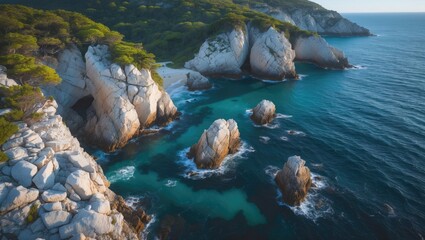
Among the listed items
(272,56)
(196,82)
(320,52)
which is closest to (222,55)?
(196,82)

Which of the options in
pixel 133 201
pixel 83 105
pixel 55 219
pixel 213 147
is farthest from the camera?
pixel 83 105

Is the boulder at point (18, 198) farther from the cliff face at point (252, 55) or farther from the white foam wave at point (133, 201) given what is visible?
the cliff face at point (252, 55)

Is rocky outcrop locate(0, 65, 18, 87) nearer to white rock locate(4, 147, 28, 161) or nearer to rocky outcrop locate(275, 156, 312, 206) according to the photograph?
white rock locate(4, 147, 28, 161)

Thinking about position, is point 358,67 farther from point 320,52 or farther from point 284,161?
point 284,161

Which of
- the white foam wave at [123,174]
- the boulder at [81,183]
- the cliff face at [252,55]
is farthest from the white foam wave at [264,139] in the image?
the cliff face at [252,55]

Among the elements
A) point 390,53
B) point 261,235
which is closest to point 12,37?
point 261,235

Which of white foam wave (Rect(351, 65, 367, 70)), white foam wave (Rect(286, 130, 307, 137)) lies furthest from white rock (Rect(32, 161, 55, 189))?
white foam wave (Rect(351, 65, 367, 70))

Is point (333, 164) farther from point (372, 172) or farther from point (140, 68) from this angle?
point (140, 68)
